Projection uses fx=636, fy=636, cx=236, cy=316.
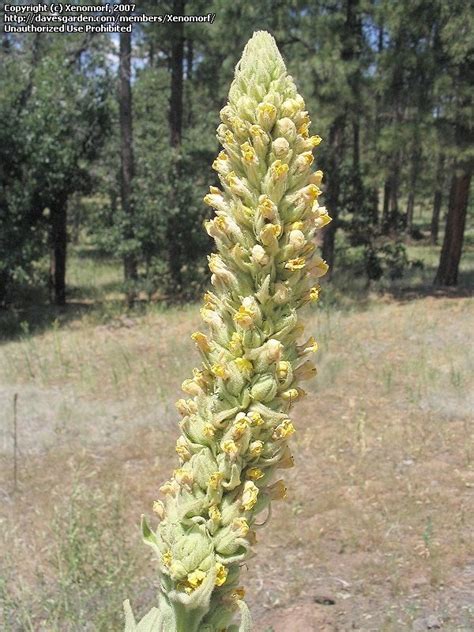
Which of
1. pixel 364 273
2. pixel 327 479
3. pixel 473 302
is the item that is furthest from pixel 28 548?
pixel 364 273

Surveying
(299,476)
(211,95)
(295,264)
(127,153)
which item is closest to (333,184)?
(211,95)

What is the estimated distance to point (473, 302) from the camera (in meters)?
13.4

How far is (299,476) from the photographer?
6.81 m

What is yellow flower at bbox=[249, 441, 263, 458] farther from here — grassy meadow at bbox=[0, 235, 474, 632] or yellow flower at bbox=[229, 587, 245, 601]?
grassy meadow at bbox=[0, 235, 474, 632]

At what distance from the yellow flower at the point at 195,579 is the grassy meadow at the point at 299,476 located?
6.76 ft

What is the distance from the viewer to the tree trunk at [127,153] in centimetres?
1398

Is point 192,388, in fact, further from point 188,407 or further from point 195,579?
point 195,579

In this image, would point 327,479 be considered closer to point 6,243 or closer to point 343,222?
point 6,243

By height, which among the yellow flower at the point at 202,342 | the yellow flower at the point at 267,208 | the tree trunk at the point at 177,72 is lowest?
the yellow flower at the point at 202,342

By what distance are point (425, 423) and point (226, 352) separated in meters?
6.89

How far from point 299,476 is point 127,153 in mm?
10230

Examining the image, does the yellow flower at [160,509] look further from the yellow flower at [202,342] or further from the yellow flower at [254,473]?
the yellow flower at [202,342]

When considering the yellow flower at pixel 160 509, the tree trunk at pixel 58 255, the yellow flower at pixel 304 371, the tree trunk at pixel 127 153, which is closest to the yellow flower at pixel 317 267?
the yellow flower at pixel 304 371

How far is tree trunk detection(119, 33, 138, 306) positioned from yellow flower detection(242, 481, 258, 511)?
1371 centimetres
